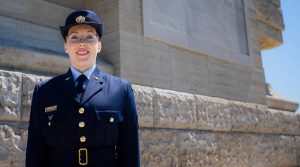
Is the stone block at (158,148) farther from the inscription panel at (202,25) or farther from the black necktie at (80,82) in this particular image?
the black necktie at (80,82)

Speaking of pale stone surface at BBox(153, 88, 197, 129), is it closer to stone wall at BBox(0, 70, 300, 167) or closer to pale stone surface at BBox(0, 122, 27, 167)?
stone wall at BBox(0, 70, 300, 167)

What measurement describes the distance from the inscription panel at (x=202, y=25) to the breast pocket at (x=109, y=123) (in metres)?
2.84

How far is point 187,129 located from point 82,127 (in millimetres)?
3087

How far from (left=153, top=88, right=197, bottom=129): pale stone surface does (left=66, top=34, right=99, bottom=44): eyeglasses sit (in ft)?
7.92

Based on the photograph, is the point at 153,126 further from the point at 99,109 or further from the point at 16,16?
the point at 99,109

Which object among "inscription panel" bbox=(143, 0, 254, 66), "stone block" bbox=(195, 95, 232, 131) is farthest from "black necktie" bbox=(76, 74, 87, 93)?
"stone block" bbox=(195, 95, 232, 131)

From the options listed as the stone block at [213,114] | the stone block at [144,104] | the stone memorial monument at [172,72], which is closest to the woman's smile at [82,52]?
the stone memorial monument at [172,72]

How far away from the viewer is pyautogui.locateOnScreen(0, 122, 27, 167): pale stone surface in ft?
9.52

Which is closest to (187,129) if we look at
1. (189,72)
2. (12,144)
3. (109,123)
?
(189,72)

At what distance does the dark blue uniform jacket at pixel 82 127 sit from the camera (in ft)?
5.78

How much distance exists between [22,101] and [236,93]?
3903mm

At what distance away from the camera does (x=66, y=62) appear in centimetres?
374

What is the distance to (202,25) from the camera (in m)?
5.61

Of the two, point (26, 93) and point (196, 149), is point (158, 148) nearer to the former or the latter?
point (196, 149)
